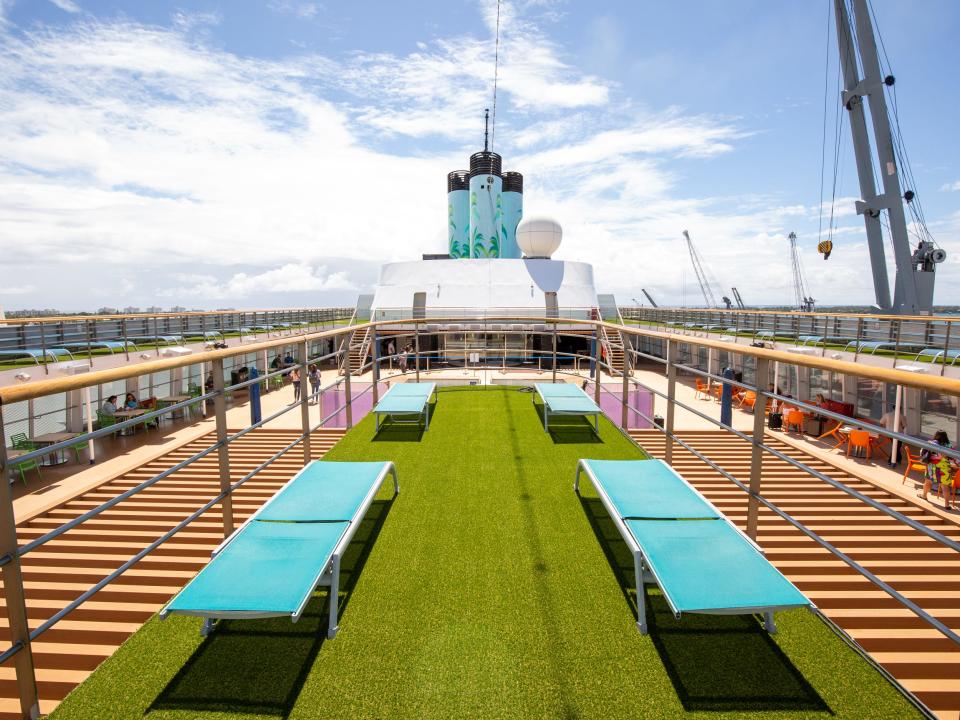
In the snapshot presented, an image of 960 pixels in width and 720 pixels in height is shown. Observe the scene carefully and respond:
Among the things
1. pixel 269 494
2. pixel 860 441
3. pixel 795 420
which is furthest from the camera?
pixel 795 420

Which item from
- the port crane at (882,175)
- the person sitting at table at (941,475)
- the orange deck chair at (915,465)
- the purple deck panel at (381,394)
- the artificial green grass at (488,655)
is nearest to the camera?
the artificial green grass at (488,655)

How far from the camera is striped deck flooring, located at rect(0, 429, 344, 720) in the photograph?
2.63 m

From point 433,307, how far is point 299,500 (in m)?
22.8

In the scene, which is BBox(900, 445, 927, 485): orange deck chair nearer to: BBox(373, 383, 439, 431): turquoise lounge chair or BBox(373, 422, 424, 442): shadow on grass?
BBox(373, 383, 439, 431): turquoise lounge chair

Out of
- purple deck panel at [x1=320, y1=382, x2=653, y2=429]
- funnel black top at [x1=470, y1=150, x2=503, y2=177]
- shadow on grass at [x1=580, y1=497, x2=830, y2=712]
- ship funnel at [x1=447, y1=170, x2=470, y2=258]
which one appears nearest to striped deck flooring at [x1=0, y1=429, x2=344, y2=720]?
purple deck panel at [x1=320, y1=382, x2=653, y2=429]

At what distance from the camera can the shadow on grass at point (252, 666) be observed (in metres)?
2.21

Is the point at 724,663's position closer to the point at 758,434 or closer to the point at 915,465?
the point at 758,434

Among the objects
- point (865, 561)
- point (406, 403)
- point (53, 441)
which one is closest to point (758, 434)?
point (865, 561)

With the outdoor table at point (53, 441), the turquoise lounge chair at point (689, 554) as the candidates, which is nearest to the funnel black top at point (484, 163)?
the outdoor table at point (53, 441)

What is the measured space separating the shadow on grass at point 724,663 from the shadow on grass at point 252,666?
1.76 meters

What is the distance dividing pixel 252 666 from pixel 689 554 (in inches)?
93.6

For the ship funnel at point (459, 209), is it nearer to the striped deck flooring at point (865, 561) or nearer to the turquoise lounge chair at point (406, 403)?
the turquoise lounge chair at point (406, 403)

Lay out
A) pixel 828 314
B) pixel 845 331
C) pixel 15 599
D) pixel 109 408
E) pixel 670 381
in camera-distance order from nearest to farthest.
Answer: pixel 15 599
pixel 670 381
pixel 109 408
pixel 828 314
pixel 845 331

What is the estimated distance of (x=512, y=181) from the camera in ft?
121
